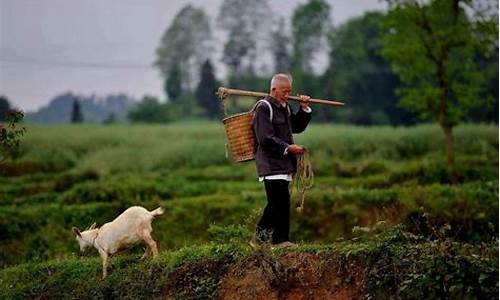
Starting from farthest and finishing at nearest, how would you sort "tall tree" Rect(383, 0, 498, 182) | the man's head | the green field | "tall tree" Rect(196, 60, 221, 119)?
1. "tall tree" Rect(196, 60, 221, 119)
2. "tall tree" Rect(383, 0, 498, 182)
3. the man's head
4. the green field

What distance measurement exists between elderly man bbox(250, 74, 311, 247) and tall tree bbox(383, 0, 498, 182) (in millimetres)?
13003

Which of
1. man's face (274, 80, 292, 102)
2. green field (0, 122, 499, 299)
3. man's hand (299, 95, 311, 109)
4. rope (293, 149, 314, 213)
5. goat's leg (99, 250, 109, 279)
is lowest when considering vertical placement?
green field (0, 122, 499, 299)

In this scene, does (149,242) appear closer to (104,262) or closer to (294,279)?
(104,262)

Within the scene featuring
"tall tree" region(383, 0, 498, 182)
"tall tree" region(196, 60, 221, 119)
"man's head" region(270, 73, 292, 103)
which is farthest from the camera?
"tall tree" region(196, 60, 221, 119)

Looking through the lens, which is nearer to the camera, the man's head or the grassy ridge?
the grassy ridge

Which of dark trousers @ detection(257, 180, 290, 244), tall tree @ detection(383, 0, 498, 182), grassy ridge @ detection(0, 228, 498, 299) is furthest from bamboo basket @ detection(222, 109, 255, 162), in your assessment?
tall tree @ detection(383, 0, 498, 182)

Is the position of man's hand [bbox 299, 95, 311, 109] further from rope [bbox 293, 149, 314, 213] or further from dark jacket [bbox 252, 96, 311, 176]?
rope [bbox 293, 149, 314, 213]

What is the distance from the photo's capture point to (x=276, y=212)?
8359 millimetres

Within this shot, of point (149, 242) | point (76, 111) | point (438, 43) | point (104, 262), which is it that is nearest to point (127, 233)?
point (149, 242)

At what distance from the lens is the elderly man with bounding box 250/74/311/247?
8.22m

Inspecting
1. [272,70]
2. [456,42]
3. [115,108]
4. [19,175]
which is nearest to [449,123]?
[456,42]

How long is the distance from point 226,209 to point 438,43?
6538 mm

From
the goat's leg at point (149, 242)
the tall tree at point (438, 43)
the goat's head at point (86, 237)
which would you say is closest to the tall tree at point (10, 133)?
the goat's head at point (86, 237)

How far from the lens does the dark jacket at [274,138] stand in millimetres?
8195
